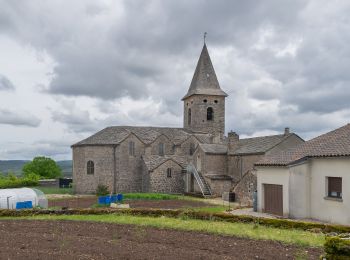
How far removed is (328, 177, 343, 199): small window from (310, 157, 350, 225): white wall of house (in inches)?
10.8

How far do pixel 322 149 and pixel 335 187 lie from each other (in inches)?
101

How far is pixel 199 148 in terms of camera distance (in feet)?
171

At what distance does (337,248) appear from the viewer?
1001cm

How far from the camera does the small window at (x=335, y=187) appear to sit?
2470 cm

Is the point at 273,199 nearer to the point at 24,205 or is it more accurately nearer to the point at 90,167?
the point at 24,205

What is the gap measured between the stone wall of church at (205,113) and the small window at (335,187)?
35.3 m

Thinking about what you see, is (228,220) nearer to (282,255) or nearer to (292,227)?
(292,227)

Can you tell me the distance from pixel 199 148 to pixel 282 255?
39.2 m

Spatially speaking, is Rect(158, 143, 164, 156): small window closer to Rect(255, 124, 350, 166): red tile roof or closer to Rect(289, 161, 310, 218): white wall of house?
Rect(255, 124, 350, 166): red tile roof

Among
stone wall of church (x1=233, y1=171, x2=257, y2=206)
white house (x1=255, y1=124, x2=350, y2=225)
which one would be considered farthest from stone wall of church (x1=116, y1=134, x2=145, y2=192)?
white house (x1=255, y1=124, x2=350, y2=225)

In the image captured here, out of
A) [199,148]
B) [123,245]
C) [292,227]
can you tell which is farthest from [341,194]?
[199,148]

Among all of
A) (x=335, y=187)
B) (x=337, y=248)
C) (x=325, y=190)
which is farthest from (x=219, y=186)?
(x=337, y=248)

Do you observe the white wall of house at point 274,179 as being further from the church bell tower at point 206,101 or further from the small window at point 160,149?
A: the church bell tower at point 206,101

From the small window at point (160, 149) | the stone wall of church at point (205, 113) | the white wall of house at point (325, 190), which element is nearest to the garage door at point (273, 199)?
the white wall of house at point (325, 190)
